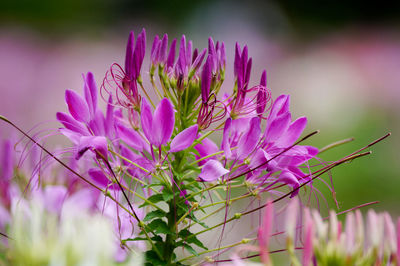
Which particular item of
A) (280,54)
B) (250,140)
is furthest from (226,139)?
(280,54)

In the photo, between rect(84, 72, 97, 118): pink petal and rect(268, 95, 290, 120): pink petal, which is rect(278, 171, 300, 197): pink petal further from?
rect(84, 72, 97, 118): pink petal

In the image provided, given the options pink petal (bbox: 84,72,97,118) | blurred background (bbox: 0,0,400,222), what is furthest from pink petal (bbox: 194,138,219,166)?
blurred background (bbox: 0,0,400,222)

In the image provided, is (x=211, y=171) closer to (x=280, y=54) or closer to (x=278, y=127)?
(x=278, y=127)

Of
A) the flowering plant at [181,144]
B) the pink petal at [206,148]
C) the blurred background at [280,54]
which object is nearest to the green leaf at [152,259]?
the flowering plant at [181,144]

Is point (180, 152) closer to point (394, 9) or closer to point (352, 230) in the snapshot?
point (352, 230)

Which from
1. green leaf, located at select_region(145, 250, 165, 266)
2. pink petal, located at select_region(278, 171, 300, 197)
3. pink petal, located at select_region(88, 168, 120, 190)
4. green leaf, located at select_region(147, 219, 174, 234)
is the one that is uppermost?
pink petal, located at select_region(278, 171, 300, 197)
